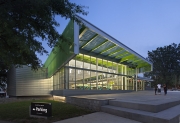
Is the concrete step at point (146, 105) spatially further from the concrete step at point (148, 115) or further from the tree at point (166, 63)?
the tree at point (166, 63)

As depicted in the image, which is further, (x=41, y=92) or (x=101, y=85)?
(x=41, y=92)


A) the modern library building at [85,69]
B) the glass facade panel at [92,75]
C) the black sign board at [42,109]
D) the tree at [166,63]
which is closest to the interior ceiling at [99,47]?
the modern library building at [85,69]

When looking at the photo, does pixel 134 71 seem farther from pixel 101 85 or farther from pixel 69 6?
pixel 69 6

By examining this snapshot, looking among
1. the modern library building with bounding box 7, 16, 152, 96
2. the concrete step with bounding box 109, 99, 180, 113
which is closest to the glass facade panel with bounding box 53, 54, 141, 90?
the modern library building with bounding box 7, 16, 152, 96

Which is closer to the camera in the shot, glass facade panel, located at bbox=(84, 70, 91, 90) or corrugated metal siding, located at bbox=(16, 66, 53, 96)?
glass facade panel, located at bbox=(84, 70, 91, 90)

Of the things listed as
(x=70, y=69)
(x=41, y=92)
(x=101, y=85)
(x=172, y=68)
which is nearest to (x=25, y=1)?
(x=70, y=69)

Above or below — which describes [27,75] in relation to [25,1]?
below

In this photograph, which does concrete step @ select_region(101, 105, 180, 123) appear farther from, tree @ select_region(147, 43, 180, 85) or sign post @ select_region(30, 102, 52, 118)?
tree @ select_region(147, 43, 180, 85)

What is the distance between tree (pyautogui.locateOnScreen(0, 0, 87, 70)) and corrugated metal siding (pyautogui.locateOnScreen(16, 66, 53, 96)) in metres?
21.9

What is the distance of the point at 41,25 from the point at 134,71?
28.2 metres

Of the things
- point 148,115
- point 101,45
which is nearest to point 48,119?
point 148,115

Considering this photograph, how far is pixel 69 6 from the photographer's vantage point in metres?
8.33

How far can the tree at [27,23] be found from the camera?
6.79m

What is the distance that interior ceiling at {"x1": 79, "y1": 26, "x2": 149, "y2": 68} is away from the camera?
1816cm
